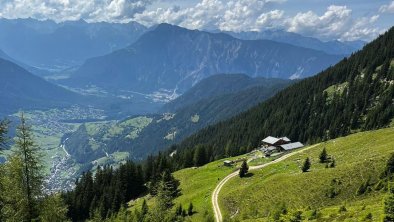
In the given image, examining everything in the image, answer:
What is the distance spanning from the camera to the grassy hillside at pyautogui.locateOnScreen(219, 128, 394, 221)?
61.1 m

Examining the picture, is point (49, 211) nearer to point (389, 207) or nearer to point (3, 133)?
point (3, 133)

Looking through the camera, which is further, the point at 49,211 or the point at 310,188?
the point at 310,188

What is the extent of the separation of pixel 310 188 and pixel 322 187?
2.64 m

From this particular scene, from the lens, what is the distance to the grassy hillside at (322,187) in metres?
61.1

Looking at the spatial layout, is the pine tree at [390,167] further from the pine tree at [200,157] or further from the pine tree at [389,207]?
the pine tree at [200,157]

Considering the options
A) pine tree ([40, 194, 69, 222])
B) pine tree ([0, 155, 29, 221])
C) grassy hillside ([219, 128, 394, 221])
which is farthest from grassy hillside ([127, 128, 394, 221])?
pine tree ([0, 155, 29, 221])

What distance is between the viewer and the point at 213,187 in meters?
103

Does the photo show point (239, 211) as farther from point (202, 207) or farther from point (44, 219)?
point (44, 219)

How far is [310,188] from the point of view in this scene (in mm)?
75438

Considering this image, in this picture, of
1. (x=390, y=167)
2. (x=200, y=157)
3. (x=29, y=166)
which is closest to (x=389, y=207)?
(x=390, y=167)

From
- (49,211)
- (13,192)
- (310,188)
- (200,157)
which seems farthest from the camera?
(200,157)

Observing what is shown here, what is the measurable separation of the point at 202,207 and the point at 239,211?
10917mm

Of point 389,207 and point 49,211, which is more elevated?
point 49,211

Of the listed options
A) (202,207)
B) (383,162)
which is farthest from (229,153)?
(383,162)
